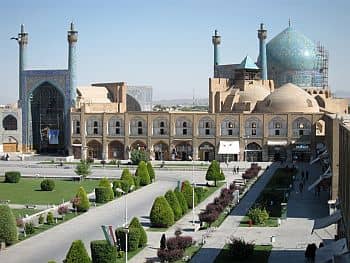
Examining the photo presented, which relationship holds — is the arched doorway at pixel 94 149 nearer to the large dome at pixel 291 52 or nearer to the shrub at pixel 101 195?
the large dome at pixel 291 52

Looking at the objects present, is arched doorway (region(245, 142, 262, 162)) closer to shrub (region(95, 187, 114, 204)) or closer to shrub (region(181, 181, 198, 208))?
shrub (region(95, 187, 114, 204))

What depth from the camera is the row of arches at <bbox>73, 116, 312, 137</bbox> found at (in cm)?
6411

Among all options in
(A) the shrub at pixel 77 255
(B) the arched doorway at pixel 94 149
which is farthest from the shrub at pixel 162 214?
(B) the arched doorway at pixel 94 149

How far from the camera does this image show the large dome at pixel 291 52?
253ft

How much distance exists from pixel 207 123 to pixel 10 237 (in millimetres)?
41753

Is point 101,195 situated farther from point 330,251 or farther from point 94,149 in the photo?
point 94,149

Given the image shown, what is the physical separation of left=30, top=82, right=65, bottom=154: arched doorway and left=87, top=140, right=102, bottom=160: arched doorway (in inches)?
170

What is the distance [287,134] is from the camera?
210 ft

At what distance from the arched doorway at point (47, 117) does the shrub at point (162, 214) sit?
143ft

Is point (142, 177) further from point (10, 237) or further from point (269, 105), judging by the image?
point (269, 105)

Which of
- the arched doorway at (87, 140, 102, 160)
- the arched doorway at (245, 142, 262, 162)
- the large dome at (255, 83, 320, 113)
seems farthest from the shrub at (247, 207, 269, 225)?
the arched doorway at (87, 140, 102, 160)

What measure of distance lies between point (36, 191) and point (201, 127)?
1054 inches

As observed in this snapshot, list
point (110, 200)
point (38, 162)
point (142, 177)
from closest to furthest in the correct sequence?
point (110, 200), point (142, 177), point (38, 162)

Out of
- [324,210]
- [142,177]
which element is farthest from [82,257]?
[142,177]
